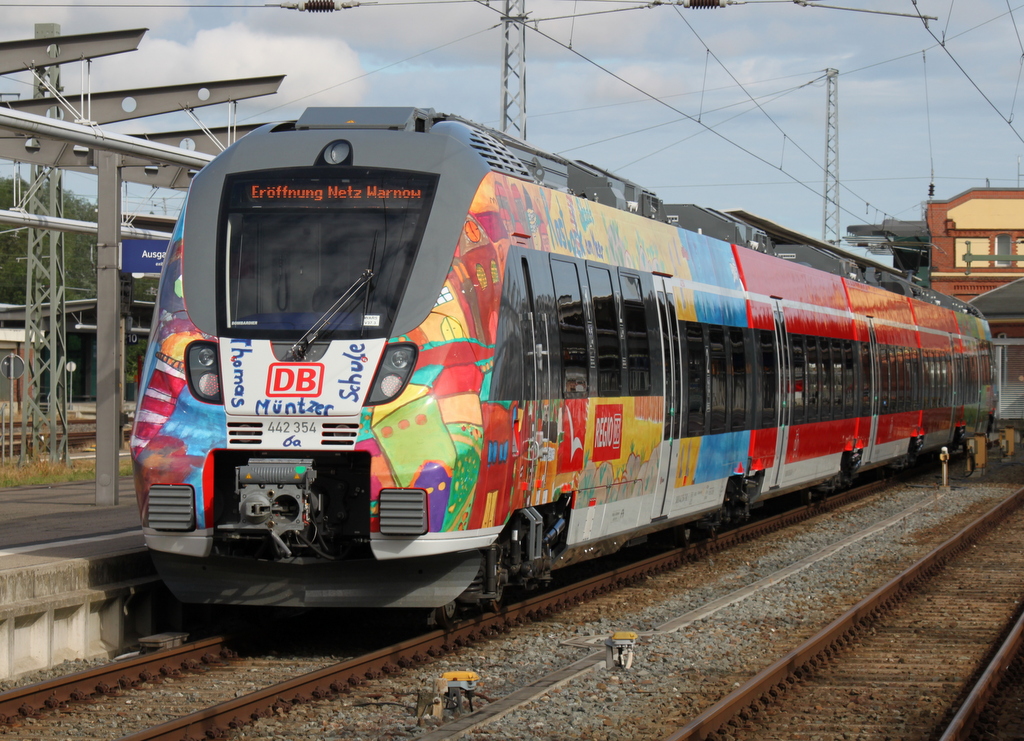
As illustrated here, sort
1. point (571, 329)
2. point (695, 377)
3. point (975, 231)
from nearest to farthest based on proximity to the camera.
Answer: point (571, 329)
point (695, 377)
point (975, 231)

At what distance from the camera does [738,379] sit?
1466cm

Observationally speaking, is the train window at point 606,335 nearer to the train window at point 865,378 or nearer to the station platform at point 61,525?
the station platform at point 61,525

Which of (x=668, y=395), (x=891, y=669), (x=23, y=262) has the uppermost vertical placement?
(x=23, y=262)

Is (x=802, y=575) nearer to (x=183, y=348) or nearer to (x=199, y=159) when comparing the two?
(x=183, y=348)

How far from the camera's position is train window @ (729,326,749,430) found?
1445cm

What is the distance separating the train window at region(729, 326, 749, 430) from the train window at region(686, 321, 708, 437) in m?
1.05

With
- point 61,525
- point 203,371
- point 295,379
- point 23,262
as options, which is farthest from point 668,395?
point 23,262

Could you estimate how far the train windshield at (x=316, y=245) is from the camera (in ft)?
28.2

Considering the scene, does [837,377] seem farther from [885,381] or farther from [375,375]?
[375,375]

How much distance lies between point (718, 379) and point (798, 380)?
371cm

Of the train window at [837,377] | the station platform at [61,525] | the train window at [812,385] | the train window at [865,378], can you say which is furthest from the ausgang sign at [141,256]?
the train window at [865,378]

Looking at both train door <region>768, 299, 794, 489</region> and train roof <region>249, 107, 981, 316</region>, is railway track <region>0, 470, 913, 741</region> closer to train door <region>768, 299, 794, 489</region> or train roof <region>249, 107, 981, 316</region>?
train roof <region>249, 107, 981, 316</region>

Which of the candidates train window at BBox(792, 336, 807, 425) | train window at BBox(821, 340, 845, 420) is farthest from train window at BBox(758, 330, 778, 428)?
train window at BBox(821, 340, 845, 420)

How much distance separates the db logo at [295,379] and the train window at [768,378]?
828 centimetres
